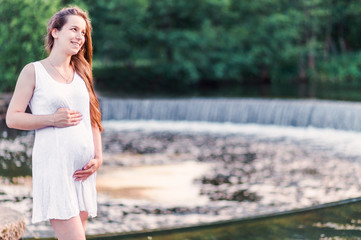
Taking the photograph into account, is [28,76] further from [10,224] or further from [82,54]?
[10,224]

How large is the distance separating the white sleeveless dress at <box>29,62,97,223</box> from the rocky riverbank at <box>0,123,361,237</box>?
140 inches

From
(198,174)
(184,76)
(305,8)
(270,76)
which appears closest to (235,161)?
(198,174)

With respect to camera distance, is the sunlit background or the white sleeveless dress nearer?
the white sleeveless dress

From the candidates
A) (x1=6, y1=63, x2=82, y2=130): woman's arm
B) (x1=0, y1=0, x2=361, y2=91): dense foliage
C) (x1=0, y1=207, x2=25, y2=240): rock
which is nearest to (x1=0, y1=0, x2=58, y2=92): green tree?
(x1=0, y1=0, x2=361, y2=91): dense foliage

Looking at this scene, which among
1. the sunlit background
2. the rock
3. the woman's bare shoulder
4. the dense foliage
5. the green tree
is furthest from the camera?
the dense foliage

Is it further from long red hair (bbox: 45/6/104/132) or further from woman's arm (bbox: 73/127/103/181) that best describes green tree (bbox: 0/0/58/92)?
woman's arm (bbox: 73/127/103/181)

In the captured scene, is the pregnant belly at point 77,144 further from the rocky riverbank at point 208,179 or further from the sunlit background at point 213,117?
the rocky riverbank at point 208,179

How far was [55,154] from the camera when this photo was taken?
9.14ft

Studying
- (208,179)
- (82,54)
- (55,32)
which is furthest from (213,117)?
(55,32)

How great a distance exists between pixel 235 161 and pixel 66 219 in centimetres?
838

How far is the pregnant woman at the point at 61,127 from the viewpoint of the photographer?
2785mm

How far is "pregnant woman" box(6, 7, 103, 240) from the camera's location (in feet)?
9.14

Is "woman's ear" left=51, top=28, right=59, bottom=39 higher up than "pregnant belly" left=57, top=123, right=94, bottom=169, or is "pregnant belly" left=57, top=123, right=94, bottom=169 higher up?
"woman's ear" left=51, top=28, right=59, bottom=39

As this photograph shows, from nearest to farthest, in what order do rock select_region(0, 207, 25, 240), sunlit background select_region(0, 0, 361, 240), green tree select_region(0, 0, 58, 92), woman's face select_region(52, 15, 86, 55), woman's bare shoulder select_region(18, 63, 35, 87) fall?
woman's bare shoulder select_region(18, 63, 35, 87) → woman's face select_region(52, 15, 86, 55) → rock select_region(0, 207, 25, 240) → sunlit background select_region(0, 0, 361, 240) → green tree select_region(0, 0, 58, 92)
